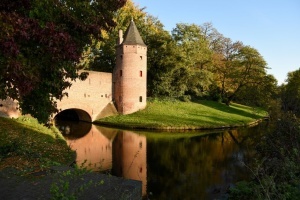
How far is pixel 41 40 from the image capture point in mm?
5266

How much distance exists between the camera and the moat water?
35.7 feet

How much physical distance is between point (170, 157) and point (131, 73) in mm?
14498

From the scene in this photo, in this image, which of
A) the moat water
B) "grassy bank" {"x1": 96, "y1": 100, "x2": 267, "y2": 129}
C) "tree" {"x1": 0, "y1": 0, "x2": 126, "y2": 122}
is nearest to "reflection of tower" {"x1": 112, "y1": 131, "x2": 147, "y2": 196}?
the moat water

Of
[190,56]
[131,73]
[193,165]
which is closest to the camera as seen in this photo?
[193,165]

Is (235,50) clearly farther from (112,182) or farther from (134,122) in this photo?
(112,182)

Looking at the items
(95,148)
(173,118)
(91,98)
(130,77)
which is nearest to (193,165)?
(95,148)

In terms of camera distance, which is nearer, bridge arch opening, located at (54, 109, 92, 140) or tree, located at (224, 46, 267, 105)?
bridge arch opening, located at (54, 109, 92, 140)

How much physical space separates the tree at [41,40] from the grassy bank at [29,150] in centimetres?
167

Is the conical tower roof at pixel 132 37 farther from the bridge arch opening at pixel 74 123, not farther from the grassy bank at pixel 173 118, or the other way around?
the bridge arch opening at pixel 74 123

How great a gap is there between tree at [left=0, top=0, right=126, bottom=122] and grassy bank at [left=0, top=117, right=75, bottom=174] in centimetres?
167

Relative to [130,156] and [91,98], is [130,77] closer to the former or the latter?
[91,98]

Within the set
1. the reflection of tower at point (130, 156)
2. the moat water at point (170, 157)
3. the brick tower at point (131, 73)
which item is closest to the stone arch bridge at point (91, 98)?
the brick tower at point (131, 73)

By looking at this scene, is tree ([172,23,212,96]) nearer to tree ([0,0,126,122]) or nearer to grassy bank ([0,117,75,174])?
grassy bank ([0,117,75,174])

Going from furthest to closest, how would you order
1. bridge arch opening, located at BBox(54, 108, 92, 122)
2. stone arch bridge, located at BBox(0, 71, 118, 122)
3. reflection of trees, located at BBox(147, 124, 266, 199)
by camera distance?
bridge arch opening, located at BBox(54, 108, 92, 122) < stone arch bridge, located at BBox(0, 71, 118, 122) < reflection of trees, located at BBox(147, 124, 266, 199)
